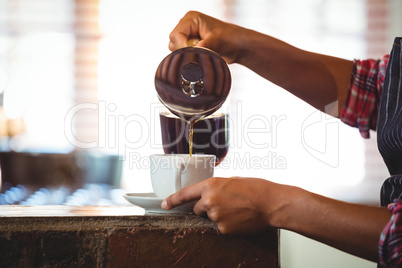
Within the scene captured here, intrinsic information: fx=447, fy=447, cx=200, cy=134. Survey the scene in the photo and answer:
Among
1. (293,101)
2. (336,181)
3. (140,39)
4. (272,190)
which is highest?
(140,39)

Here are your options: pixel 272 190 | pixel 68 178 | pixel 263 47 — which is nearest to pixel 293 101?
pixel 68 178

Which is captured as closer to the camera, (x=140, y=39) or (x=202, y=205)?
(x=202, y=205)

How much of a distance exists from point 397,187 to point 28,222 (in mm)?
626

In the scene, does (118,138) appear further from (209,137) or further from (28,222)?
(28,222)

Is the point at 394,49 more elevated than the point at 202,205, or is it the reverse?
the point at 394,49

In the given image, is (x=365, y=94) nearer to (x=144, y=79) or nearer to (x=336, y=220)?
(x=336, y=220)

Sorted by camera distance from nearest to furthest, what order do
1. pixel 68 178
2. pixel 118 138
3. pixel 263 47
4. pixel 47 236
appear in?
pixel 47 236
pixel 263 47
pixel 68 178
pixel 118 138

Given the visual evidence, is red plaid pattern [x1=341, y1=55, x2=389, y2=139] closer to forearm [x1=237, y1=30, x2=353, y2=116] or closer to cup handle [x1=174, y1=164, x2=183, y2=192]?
forearm [x1=237, y1=30, x2=353, y2=116]

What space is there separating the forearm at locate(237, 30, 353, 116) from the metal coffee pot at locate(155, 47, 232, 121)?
394 mm

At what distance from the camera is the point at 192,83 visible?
2.75 feet

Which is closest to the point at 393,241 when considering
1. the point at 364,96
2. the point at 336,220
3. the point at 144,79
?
the point at 336,220

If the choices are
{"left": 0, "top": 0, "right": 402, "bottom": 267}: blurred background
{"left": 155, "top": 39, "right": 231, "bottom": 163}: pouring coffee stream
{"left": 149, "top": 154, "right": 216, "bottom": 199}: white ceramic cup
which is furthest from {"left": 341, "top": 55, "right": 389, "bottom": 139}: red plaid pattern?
{"left": 0, "top": 0, "right": 402, "bottom": 267}: blurred background

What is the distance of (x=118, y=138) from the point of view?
3074mm

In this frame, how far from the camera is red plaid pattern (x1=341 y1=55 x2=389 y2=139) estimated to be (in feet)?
3.74
